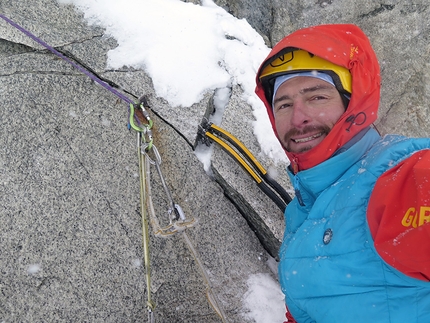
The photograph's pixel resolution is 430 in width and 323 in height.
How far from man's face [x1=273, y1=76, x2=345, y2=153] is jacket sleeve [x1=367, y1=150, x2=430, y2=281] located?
2.36ft

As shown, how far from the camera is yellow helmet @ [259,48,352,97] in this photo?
7.50ft

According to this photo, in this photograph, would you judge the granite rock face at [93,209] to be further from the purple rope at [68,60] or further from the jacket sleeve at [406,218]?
the jacket sleeve at [406,218]

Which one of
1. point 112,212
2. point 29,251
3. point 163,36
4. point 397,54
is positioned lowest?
point 29,251

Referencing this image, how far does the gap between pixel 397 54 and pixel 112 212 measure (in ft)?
14.0

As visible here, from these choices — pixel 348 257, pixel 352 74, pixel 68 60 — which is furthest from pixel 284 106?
pixel 68 60

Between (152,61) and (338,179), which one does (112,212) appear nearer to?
(152,61)

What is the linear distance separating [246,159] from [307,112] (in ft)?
4.55

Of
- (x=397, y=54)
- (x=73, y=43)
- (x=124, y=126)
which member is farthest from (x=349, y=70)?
(x=397, y=54)

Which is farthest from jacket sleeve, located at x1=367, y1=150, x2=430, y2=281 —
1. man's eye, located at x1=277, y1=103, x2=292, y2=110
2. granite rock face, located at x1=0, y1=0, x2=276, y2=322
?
granite rock face, located at x1=0, y1=0, x2=276, y2=322

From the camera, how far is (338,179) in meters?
2.14

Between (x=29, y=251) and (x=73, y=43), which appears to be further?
(x=73, y=43)

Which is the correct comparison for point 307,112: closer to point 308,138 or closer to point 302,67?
point 308,138

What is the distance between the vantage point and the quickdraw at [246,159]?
3490 millimetres

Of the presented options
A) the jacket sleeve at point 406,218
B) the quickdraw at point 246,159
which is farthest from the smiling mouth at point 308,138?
the quickdraw at point 246,159
